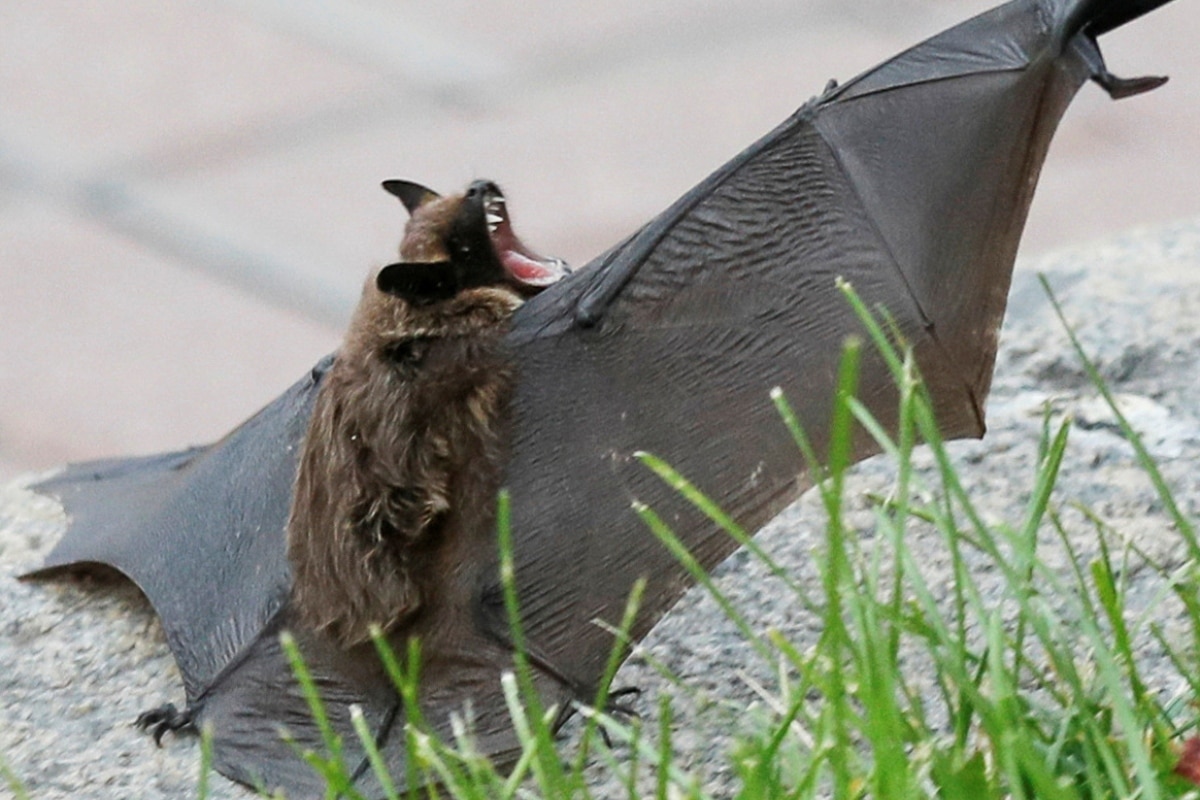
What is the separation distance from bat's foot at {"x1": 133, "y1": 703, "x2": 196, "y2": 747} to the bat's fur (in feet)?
0.57

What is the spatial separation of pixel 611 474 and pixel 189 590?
0.54 meters

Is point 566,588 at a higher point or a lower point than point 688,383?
lower

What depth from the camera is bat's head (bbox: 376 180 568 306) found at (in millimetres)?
2166

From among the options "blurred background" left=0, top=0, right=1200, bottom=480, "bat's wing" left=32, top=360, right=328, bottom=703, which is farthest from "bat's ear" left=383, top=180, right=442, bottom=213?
"blurred background" left=0, top=0, right=1200, bottom=480

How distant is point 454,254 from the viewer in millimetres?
2227

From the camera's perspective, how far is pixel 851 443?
2225 millimetres

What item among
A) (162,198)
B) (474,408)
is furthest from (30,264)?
(474,408)

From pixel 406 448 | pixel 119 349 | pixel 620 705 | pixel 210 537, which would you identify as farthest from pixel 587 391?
pixel 119 349

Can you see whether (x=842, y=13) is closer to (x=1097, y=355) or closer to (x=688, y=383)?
(x=1097, y=355)

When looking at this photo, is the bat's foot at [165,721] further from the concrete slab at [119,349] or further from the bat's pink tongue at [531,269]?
→ the concrete slab at [119,349]

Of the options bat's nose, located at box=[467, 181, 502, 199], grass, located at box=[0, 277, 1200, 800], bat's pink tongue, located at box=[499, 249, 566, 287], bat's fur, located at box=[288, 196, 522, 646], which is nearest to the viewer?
grass, located at box=[0, 277, 1200, 800]

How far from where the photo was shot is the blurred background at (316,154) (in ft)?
14.8

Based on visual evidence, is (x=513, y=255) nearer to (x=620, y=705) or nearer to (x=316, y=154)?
(x=620, y=705)

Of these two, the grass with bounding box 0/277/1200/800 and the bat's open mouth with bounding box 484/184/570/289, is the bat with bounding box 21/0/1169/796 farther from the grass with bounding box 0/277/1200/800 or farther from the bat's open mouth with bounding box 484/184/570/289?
the grass with bounding box 0/277/1200/800
